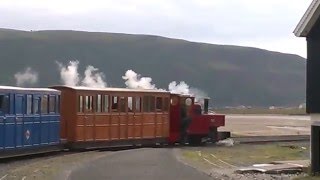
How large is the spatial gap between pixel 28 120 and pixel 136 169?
7068mm

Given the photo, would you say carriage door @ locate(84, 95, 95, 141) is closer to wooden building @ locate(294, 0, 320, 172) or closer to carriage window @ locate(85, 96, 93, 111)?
carriage window @ locate(85, 96, 93, 111)

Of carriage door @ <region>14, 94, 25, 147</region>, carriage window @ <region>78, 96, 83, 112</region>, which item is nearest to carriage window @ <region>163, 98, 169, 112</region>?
carriage window @ <region>78, 96, 83, 112</region>

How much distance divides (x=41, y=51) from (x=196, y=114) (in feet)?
479

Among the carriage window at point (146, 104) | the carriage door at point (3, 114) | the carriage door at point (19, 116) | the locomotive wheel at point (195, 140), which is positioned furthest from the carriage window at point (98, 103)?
the locomotive wheel at point (195, 140)

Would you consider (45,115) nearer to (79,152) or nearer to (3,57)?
(79,152)

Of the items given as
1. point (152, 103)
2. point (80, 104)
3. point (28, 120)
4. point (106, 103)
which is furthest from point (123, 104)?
point (28, 120)

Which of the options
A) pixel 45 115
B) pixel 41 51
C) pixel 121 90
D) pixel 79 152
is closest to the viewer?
pixel 45 115

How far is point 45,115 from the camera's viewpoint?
1110 inches

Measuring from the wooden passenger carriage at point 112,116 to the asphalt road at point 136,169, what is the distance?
531cm

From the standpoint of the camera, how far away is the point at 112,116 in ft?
106

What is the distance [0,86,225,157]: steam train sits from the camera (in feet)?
85.1

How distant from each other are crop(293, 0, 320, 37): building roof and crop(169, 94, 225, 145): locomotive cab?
54.3 feet

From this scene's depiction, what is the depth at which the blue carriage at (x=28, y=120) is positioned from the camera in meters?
25.1

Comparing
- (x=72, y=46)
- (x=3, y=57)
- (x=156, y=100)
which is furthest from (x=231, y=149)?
(x=72, y=46)
